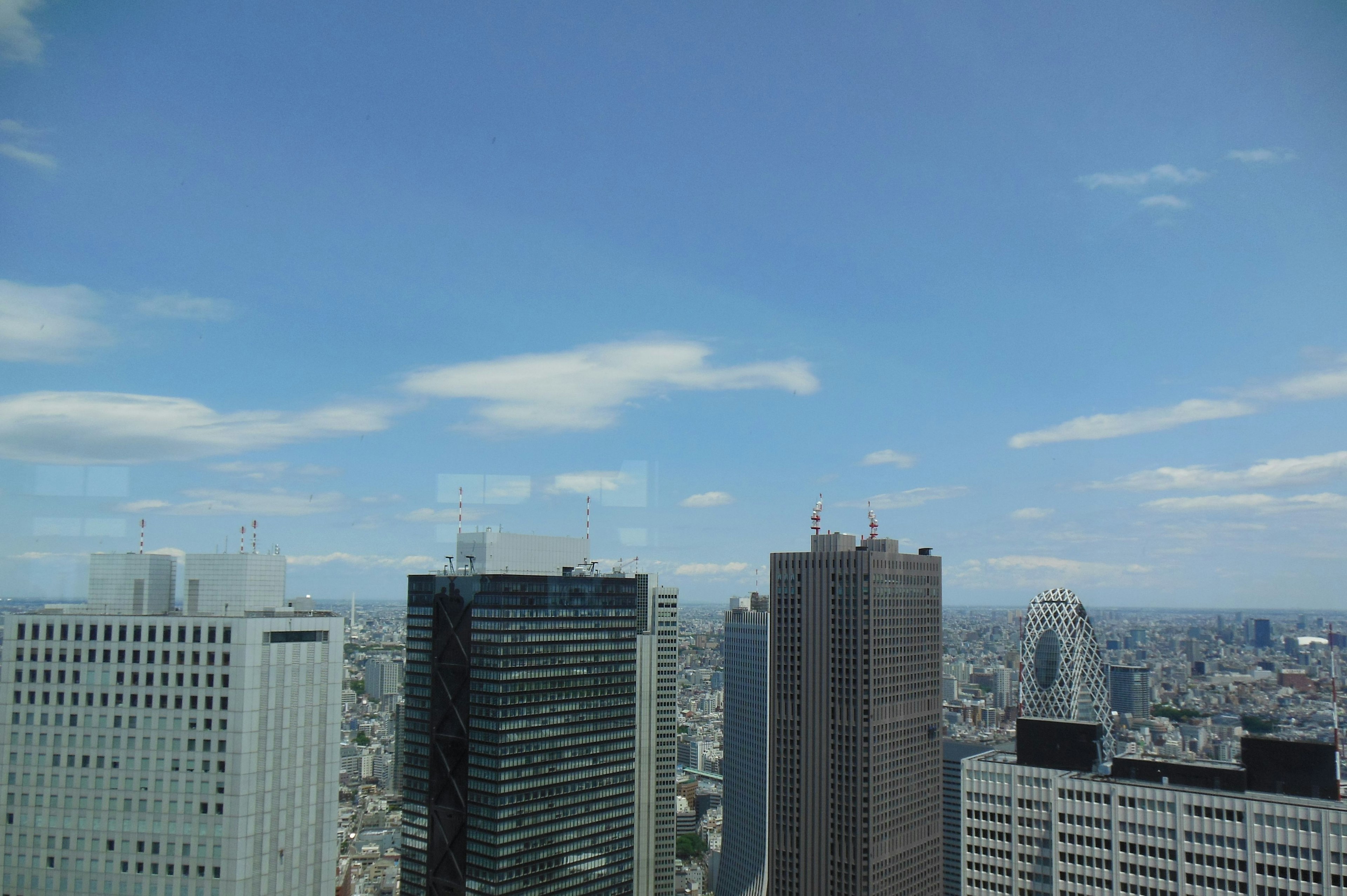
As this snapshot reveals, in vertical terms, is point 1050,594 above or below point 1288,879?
above

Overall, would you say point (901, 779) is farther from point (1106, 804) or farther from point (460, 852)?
point (460, 852)

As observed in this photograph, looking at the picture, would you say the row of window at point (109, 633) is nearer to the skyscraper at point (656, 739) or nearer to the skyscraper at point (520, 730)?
the skyscraper at point (520, 730)

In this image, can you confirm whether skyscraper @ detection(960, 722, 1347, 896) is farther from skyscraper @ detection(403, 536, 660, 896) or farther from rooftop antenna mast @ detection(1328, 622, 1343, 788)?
skyscraper @ detection(403, 536, 660, 896)

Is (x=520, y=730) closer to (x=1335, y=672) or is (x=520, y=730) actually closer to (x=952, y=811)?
(x=1335, y=672)

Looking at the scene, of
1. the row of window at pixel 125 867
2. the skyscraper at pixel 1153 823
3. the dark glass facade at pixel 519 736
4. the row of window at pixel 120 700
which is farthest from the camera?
the dark glass facade at pixel 519 736

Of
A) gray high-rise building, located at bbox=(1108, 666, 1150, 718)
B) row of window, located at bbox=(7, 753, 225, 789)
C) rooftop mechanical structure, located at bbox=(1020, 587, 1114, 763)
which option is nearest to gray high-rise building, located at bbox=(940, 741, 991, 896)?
rooftop mechanical structure, located at bbox=(1020, 587, 1114, 763)

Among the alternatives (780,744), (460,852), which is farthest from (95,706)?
(780,744)

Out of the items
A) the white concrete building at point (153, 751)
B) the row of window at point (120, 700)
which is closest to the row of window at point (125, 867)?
the white concrete building at point (153, 751)
